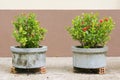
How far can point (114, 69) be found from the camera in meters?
5.54

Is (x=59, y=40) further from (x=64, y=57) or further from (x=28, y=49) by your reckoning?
(x=28, y=49)

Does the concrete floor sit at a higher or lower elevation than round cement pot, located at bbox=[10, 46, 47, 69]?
lower

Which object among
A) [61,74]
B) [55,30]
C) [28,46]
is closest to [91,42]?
[61,74]

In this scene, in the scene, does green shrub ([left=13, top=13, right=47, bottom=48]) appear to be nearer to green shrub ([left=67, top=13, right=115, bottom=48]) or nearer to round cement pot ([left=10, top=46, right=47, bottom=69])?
round cement pot ([left=10, top=46, right=47, bottom=69])

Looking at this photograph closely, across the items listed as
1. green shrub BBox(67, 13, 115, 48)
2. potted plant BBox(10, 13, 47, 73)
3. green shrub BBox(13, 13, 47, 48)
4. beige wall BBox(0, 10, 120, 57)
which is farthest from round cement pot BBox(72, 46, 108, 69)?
beige wall BBox(0, 10, 120, 57)

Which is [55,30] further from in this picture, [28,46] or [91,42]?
[91,42]

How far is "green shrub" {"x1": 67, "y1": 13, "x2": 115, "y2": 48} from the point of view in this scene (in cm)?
509
